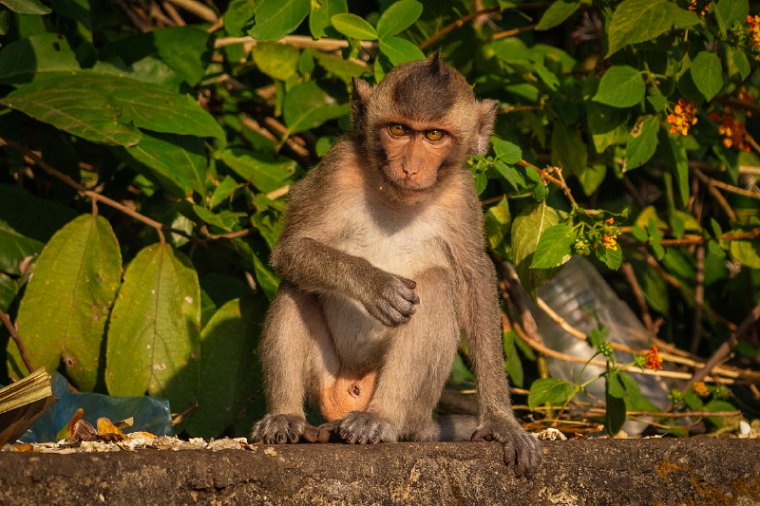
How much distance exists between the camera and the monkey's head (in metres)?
4.54

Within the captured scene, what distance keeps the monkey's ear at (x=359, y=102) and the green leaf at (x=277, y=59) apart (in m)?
1.42

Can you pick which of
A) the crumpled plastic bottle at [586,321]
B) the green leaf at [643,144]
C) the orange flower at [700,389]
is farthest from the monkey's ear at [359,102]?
the orange flower at [700,389]

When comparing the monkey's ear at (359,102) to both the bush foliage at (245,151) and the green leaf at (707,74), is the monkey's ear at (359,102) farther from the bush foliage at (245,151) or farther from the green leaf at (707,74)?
the green leaf at (707,74)

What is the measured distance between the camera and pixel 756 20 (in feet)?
18.2

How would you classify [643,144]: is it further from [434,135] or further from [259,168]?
[259,168]

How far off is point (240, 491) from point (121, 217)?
137 inches

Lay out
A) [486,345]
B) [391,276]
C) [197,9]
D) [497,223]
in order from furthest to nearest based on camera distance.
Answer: [197,9]
[497,223]
[486,345]
[391,276]

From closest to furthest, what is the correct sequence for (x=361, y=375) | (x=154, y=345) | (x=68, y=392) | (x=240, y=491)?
1. (x=240, y=491)
2. (x=68, y=392)
3. (x=361, y=375)
4. (x=154, y=345)

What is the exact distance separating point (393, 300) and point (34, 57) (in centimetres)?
257

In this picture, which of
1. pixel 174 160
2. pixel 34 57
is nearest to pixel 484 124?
pixel 174 160

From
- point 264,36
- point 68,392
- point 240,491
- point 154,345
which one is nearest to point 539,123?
point 264,36

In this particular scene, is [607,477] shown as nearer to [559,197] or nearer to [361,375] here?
[361,375]

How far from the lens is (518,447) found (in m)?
3.86

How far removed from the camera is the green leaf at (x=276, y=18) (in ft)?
17.3
